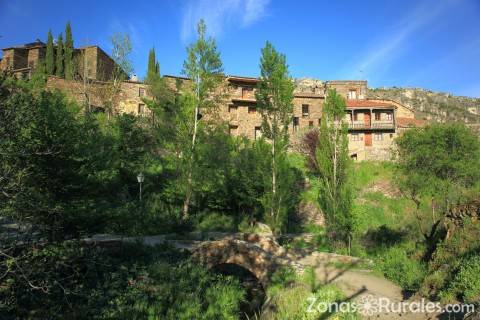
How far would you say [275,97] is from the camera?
23891 mm

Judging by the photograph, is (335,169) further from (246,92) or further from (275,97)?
(246,92)

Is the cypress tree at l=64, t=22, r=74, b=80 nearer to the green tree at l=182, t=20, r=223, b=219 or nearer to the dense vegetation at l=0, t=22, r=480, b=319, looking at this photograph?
the dense vegetation at l=0, t=22, r=480, b=319

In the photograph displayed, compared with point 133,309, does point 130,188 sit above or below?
above

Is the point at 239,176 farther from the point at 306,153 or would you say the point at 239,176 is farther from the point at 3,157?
the point at 3,157

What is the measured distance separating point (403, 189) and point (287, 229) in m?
9.25

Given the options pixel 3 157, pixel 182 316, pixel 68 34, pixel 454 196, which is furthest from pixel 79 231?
pixel 68 34

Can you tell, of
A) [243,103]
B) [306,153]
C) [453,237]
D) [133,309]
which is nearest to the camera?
[133,309]

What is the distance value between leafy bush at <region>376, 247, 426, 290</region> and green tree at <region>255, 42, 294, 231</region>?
8831mm

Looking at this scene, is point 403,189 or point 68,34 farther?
point 68,34

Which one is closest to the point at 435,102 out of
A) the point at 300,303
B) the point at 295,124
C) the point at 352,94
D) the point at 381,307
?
the point at 352,94

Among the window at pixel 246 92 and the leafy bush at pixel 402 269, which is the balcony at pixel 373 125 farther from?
the leafy bush at pixel 402 269

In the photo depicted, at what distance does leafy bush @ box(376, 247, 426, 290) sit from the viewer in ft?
47.5

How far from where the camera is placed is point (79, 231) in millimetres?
12969

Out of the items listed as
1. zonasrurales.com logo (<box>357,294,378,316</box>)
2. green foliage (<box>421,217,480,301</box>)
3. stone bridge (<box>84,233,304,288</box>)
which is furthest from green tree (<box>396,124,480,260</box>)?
stone bridge (<box>84,233,304,288</box>)
